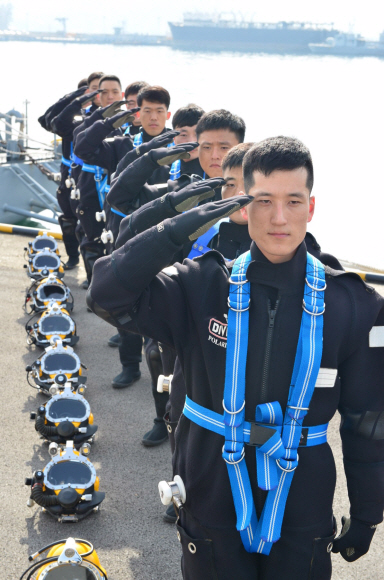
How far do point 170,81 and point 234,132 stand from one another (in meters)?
40.0

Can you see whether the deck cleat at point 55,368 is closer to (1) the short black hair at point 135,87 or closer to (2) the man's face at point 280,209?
(2) the man's face at point 280,209

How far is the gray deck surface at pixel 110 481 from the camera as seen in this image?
10.2ft

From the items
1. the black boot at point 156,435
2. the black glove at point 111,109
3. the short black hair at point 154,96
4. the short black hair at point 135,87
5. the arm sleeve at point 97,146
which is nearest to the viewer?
the black boot at point 156,435

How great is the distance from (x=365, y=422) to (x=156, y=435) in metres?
2.49

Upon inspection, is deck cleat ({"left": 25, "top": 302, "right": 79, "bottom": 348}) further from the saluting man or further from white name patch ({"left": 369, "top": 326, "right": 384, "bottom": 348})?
white name patch ({"left": 369, "top": 326, "right": 384, "bottom": 348})

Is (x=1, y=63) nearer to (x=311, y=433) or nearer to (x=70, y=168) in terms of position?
(x=70, y=168)

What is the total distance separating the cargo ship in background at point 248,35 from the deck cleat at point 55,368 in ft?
275

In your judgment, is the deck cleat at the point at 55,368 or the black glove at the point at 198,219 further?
the deck cleat at the point at 55,368

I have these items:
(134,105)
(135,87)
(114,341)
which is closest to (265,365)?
(114,341)

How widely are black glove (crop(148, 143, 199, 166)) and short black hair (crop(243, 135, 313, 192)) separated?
0.89m

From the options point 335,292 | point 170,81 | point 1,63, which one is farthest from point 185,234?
point 1,63

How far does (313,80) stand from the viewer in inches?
2132

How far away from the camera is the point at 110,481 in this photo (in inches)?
149

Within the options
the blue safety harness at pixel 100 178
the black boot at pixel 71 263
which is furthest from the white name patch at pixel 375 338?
the black boot at pixel 71 263
